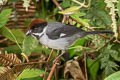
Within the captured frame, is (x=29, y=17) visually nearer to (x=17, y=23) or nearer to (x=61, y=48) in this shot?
(x=17, y=23)

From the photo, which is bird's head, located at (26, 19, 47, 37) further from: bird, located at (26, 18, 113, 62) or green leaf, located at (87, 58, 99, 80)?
green leaf, located at (87, 58, 99, 80)

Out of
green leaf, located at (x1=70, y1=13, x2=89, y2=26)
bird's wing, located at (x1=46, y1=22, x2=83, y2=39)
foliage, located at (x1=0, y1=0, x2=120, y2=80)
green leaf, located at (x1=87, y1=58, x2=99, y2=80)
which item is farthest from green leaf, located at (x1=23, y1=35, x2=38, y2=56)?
green leaf, located at (x1=87, y1=58, x2=99, y2=80)

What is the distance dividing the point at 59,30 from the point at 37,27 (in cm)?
14

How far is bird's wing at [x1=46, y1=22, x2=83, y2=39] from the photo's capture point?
64.9 inches

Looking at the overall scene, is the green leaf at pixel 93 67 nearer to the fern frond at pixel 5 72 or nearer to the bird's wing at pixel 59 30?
the bird's wing at pixel 59 30

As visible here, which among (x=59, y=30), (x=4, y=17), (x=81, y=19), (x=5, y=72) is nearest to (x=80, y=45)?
(x=59, y=30)

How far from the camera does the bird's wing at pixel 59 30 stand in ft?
5.41

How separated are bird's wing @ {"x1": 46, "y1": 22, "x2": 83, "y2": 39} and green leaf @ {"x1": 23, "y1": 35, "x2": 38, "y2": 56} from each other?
102mm

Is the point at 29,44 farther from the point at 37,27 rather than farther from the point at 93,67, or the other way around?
the point at 93,67

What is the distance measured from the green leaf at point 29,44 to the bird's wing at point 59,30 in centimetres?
10

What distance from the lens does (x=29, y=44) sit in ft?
5.34

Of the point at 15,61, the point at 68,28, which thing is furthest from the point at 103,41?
the point at 15,61

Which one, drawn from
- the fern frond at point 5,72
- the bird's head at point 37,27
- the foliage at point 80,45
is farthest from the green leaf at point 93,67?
the fern frond at point 5,72

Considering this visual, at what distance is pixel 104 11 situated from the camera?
161 cm
